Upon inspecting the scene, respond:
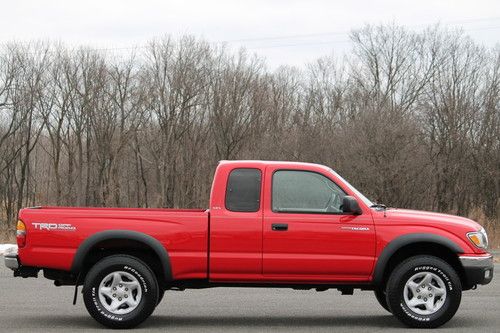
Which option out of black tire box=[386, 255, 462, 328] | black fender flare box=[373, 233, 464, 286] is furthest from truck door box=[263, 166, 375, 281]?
black tire box=[386, 255, 462, 328]

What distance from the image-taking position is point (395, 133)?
142 ft

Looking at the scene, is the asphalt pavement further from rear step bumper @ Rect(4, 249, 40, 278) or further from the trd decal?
the trd decal

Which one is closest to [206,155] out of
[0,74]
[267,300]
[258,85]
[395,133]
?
[258,85]

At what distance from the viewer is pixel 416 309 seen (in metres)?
9.85

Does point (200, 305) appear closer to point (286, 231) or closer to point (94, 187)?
point (286, 231)

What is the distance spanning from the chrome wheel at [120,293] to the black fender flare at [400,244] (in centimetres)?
265

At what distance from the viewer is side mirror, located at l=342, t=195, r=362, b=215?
971 cm

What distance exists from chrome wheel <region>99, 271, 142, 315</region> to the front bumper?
365 centimetres

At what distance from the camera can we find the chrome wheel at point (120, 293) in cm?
975

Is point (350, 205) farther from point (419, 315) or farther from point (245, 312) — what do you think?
point (245, 312)

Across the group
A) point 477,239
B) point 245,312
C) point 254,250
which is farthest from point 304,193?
point 245,312

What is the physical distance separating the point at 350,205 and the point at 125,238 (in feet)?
8.21

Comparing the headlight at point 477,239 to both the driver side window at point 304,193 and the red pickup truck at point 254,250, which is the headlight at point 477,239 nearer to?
the red pickup truck at point 254,250

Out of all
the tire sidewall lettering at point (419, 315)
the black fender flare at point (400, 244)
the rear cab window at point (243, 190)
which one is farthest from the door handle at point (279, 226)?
the tire sidewall lettering at point (419, 315)
